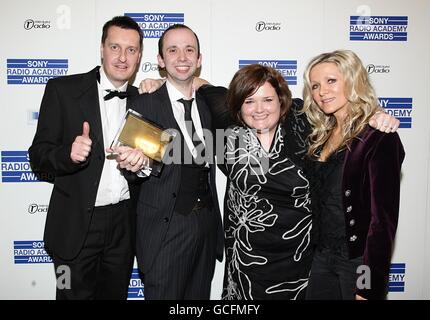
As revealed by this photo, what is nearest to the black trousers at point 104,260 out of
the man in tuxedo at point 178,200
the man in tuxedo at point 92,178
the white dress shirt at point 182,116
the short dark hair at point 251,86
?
the man in tuxedo at point 92,178

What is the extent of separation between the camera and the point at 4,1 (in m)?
3.29

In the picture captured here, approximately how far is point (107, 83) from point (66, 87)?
0.27 metres

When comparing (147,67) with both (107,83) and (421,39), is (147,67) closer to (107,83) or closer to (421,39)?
(107,83)

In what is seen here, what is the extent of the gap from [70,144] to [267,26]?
208cm

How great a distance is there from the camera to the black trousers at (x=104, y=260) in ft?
8.26

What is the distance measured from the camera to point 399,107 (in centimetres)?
360

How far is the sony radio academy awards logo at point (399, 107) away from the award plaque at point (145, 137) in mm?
2336

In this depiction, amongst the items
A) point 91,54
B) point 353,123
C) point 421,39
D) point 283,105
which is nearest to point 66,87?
point 91,54

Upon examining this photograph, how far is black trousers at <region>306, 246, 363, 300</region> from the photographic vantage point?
208 centimetres

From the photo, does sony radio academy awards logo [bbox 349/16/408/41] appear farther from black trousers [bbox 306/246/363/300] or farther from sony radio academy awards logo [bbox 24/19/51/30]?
sony radio academy awards logo [bbox 24/19/51/30]

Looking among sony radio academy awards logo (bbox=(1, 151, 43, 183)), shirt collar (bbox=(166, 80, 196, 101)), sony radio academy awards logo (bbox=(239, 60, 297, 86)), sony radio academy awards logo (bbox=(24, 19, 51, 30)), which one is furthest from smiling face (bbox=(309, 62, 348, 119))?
sony radio academy awards logo (bbox=(1, 151, 43, 183))

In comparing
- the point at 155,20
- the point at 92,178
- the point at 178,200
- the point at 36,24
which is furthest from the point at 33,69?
the point at 178,200

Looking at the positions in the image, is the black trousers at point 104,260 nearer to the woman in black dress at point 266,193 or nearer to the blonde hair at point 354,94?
the woman in black dress at point 266,193

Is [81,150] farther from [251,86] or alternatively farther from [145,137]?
[251,86]
